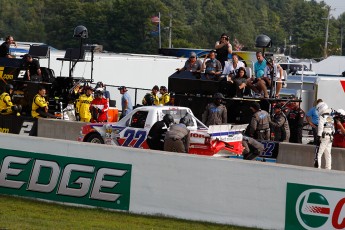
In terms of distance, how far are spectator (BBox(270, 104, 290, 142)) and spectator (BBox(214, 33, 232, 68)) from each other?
2314 mm

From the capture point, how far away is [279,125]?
75.9 feet

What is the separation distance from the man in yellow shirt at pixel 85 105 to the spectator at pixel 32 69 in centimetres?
192

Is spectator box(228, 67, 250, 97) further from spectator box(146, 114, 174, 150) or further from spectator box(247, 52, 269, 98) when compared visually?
spectator box(146, 114, 174, 150)

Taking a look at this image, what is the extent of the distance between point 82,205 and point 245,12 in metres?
146

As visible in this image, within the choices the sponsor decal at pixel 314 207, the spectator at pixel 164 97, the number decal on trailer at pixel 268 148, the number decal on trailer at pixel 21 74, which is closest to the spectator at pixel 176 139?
the number decal on trailer at pixel 268 148

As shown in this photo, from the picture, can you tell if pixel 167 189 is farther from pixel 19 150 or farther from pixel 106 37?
pixel 106 37

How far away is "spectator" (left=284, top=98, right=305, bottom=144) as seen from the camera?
79.7ft

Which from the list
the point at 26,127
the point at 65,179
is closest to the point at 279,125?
the point at 26,127

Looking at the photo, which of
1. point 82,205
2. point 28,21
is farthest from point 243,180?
point 28,21

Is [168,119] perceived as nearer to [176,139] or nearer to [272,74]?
[176,139]

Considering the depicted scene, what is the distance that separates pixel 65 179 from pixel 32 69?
12589 mm

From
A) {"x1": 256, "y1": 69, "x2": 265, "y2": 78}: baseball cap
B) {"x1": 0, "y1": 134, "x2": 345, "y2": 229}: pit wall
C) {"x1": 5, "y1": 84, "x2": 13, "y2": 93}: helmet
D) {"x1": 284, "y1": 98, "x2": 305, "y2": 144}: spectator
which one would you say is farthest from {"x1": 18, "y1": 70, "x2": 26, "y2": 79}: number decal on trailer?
{"x1": 0, "y1": 134, "x2": 345, "y2": 229}: pit wall

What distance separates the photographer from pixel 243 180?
47.5 feet

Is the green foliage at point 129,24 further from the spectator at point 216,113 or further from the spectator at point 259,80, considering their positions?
the spectator at point 216,113
